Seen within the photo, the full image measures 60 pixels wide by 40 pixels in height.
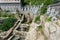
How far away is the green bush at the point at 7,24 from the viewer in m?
48.5

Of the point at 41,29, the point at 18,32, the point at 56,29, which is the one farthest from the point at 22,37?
the point at 56,29

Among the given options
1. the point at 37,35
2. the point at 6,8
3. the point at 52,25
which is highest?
the point at 52,25

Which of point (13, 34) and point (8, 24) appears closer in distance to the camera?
point (13, 34)

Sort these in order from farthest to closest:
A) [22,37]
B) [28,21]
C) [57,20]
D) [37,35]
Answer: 1. [28,21]
2. [22,37]
3. [37,35]
4. [57,20]

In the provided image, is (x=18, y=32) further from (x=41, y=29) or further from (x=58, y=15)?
(x=58, y=15)

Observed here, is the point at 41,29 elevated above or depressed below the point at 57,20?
below

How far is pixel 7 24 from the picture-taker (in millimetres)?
49781

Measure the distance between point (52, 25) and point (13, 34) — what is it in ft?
47.8

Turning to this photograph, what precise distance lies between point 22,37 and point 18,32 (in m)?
1.35

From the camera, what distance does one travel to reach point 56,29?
91.4ft

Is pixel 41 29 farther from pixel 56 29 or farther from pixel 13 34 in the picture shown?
pixel 13 34

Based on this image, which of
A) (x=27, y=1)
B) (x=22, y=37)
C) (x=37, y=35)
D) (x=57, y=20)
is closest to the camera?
(x=57, y=20)

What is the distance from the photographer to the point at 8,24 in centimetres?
4956

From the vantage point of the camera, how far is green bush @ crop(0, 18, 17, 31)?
159 feet
